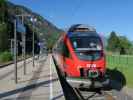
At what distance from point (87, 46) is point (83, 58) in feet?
3.21

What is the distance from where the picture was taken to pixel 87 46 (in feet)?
71.5

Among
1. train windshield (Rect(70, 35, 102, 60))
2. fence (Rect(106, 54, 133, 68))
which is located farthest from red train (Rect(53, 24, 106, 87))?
fence (Rect(106, 54, 133, 68))

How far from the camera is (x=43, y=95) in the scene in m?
16.0

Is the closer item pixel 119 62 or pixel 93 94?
pixel 93 94

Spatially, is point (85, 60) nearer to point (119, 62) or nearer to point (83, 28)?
point (83, 28)

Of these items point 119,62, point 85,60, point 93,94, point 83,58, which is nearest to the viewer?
point 93,94

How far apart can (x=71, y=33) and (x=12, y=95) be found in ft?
25.1

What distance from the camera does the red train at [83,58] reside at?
2061 cm

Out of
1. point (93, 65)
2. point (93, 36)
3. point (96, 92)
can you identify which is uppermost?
point (93, 36)

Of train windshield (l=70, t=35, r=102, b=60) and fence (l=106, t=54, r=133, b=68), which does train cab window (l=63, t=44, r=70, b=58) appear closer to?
train windshield (l=70, t=35, r=102, b=60)

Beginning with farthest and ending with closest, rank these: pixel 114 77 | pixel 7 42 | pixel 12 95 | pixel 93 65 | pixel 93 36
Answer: pixel 7 42, pixel 114 77, pixel 93 36, pixel 93 65, pixel 12 95

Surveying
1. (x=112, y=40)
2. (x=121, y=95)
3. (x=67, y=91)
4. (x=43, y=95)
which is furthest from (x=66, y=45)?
(x=112, y=40)

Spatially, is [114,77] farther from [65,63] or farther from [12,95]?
[12,95]

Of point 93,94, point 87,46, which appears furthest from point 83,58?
point 93,94
